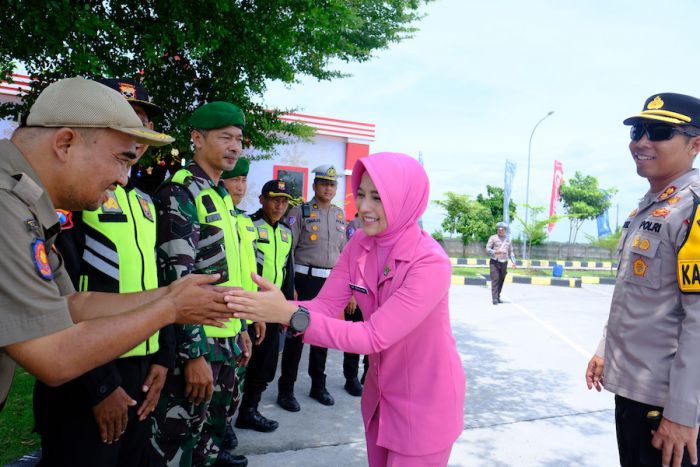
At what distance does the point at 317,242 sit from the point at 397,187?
3.36m

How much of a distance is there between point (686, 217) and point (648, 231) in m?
0.18

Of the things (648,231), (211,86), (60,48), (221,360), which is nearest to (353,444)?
(221,360)

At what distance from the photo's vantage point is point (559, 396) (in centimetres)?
525

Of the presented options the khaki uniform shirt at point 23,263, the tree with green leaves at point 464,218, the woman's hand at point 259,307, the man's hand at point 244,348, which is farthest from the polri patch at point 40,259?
the tree with green leaves at point 464,218

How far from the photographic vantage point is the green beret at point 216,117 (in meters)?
2.86

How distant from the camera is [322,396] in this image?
484cm

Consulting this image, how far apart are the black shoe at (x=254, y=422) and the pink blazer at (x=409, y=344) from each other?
85.8 inches

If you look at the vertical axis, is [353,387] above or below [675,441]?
below

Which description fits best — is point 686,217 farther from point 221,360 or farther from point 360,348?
point 221,360

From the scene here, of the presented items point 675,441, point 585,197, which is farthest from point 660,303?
point 585,197

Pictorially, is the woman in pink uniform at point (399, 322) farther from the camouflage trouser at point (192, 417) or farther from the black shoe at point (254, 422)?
the black shoe at point (254, 422)

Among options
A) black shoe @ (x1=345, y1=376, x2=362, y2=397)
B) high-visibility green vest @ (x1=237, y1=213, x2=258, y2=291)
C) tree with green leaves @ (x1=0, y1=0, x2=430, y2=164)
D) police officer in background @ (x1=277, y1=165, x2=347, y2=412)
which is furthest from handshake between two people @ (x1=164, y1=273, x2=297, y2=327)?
tree with green leaves @ (x1=0, y1=0, x2=430, y2=164)

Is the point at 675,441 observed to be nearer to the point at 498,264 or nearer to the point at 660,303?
the point at 660,303

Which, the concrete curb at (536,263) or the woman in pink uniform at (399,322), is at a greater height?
the woman in pink uniform at (399,322)
